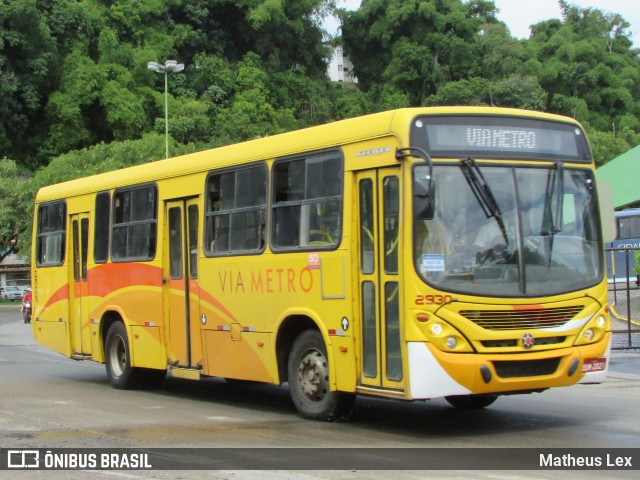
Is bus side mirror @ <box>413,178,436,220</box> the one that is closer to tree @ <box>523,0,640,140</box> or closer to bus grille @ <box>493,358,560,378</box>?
bus grille @ <box>493,358,560,378</box>

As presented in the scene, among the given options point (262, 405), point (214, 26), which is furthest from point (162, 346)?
point (214, 26)

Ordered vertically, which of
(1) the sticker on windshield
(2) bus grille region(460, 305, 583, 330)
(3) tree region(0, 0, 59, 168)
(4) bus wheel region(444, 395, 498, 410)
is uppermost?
(3) tree region(0, 0, 59, 168)

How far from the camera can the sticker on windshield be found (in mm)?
9273

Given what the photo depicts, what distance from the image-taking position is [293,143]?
36.8 ft

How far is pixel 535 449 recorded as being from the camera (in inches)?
347

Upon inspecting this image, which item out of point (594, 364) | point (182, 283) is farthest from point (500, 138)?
point (182, 283)

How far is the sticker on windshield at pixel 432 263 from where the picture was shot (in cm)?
927

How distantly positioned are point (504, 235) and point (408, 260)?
0.98m

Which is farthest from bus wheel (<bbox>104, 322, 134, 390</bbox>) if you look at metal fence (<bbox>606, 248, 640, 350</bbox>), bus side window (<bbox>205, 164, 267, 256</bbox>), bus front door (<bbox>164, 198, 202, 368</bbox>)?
metal fence (<bbox>606, 248, 640, 350</bbox>)

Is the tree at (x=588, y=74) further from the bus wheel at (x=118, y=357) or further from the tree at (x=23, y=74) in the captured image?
the bus wheel at (x=118, y=357)

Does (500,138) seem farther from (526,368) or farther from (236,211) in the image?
(236,211)

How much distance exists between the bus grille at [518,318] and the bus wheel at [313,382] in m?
1.98

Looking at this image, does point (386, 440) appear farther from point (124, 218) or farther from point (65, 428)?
point (124, 218)

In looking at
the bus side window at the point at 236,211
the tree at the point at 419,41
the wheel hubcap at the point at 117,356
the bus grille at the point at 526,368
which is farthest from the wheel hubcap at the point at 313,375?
the tree at the point at 419,41
